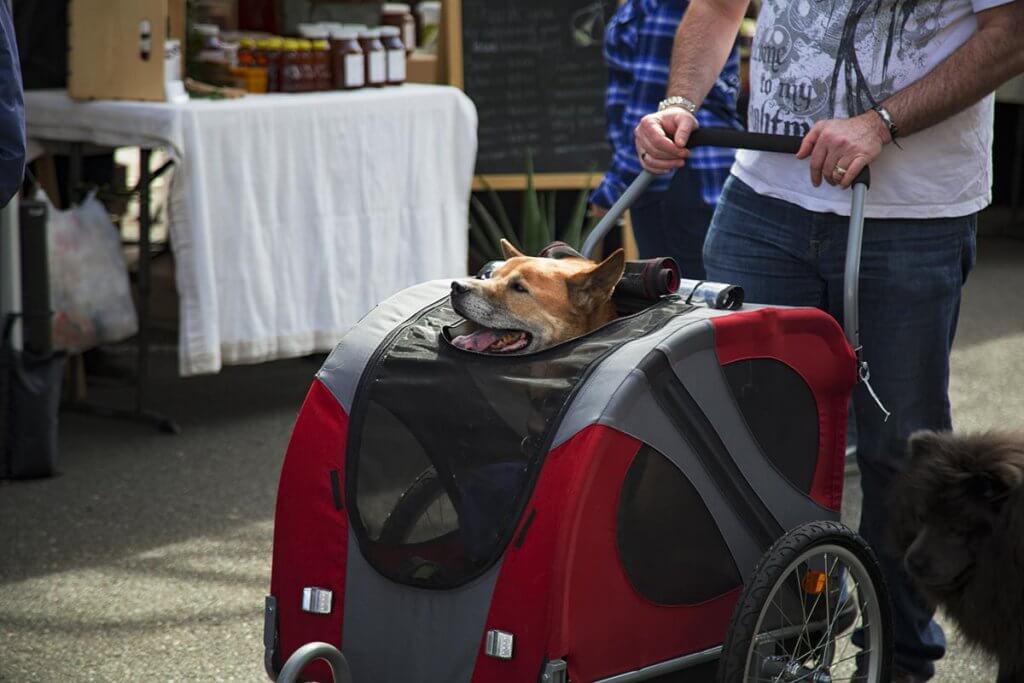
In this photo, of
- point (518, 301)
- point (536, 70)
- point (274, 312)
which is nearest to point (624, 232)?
point (536, 70)

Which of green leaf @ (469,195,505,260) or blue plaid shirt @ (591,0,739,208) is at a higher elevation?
blue plaid shirt @ (591,0,739,208)

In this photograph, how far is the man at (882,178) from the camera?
2.76 m

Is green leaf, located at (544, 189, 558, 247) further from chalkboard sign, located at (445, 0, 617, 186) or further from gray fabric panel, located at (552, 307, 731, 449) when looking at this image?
gray fabric panel, located at (552, 307, 731, 449)

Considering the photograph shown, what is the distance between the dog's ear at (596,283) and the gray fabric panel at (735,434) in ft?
0.69

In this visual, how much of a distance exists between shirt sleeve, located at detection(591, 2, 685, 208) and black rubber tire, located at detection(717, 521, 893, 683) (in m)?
1.91

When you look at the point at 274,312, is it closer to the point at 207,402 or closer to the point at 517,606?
the point at 207,402

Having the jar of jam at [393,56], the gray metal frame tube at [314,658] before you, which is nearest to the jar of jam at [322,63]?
the jar of jam at [393,56]

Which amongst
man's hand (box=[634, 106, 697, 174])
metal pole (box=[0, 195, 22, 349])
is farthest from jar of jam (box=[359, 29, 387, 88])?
man's hand (box=[634, 106, 697, 174])

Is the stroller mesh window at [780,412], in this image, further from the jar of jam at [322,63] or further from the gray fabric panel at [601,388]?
the jar of jam at [322,63]

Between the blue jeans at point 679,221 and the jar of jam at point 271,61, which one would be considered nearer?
the blue jeans at point 679,221

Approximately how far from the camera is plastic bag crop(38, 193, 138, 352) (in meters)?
5.35

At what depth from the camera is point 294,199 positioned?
18.6ft

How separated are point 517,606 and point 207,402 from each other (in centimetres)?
384

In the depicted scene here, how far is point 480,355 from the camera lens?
2500 millimetres
